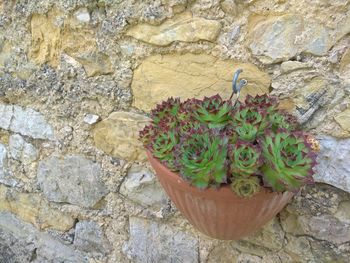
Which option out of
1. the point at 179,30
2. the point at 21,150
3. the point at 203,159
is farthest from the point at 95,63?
the point at 203,159

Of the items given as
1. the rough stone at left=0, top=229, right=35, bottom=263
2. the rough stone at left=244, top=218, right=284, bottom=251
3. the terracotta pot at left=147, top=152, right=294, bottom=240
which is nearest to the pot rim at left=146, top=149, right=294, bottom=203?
the terracotta pot at left=147, top=152, right=294, bottom=240

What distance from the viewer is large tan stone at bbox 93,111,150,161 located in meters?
1.45

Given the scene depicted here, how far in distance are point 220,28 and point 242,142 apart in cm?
38

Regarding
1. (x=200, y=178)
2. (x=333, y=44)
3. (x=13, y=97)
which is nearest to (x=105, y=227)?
(x=13, y=97)

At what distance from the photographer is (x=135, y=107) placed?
1.44 m

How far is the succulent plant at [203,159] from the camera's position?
0.99 meters

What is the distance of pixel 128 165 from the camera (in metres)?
1.50

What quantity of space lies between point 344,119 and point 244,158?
0.32 metres

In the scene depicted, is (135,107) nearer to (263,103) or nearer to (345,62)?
(263,103)

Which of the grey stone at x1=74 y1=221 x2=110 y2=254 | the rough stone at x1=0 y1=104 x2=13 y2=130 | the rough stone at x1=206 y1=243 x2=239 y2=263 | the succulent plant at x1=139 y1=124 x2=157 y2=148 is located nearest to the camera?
the succulent plant at x1=139 y1=124 x2=157 y2=148

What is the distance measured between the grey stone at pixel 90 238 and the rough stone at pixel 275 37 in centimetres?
87

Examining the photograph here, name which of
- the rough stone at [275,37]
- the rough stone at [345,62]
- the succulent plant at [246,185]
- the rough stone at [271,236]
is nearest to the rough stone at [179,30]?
the rough stone at [275,37]

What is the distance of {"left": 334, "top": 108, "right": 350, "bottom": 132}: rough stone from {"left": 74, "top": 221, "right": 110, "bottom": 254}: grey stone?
0.93 meters

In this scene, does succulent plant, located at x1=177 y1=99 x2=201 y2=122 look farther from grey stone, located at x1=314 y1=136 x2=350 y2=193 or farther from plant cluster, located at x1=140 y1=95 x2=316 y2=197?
grey stone, located at x1=314 y1=136 x2=350 y2=193
